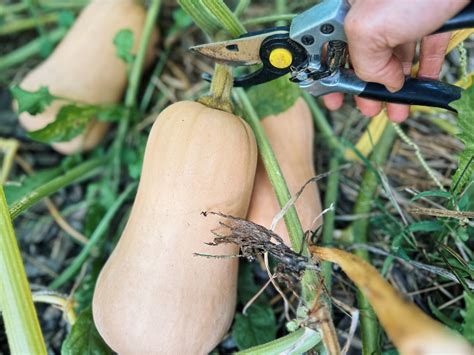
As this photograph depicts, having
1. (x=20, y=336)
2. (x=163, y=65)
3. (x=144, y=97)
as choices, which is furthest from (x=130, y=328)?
(x=163, y=65)

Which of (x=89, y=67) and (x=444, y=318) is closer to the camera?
(x=444, y=318)

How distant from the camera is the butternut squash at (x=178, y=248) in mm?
977

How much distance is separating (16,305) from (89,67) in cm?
75

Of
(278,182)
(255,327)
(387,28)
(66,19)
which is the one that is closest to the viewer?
(387,28)

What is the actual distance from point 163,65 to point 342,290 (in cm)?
81

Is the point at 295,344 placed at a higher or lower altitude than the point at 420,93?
lower

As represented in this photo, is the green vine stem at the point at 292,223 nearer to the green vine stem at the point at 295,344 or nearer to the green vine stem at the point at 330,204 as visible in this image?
the green vine stem at the point at 295,344

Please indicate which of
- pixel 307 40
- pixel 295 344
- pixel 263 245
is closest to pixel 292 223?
pixel 263 245

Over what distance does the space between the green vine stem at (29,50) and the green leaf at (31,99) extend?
384 mm

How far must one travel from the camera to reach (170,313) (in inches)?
38.3

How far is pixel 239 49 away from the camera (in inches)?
39.9

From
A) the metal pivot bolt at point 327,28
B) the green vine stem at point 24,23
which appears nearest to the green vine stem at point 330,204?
the metal pivot bolt at point 327,28

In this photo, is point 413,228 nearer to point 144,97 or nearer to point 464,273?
point 464,273

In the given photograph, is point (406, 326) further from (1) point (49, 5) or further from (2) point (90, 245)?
(1) point (49, 5)
